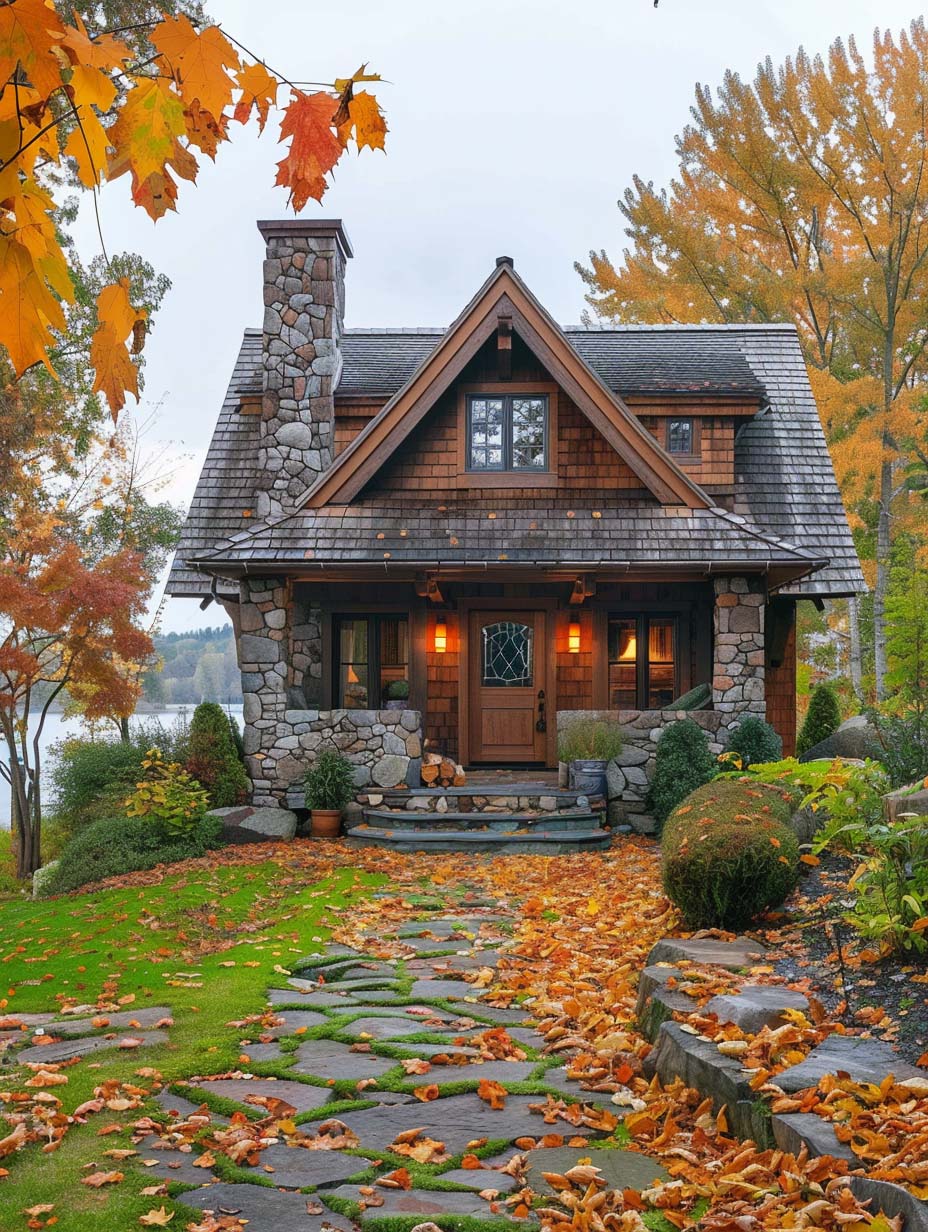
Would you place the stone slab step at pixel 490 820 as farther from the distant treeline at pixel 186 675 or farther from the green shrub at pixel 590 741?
the distant treeline at pixel 186 675

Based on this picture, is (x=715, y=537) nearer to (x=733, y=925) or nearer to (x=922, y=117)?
(x=733, y=925)

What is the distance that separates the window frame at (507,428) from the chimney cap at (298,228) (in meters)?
3.02

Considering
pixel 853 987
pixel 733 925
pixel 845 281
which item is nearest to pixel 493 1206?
pixel 853 987

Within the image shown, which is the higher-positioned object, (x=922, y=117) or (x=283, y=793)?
(x=922, y=117)

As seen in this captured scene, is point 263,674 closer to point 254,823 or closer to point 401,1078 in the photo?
point 254,823

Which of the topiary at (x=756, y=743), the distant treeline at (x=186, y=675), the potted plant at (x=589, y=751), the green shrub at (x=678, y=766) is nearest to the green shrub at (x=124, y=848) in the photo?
the potted plant at (x=589, y=751)

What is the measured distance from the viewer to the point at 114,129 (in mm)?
2619

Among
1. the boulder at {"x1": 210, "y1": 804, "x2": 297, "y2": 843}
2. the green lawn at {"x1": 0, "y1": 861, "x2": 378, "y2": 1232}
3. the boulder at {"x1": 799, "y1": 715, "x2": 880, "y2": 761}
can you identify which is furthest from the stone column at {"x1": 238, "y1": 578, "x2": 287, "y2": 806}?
the boulder at {"x1": 799, "y1": 715, "x2": 880, "y2": 761}

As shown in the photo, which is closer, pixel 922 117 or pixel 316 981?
pixel 316 981

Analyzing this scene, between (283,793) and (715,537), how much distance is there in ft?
20.8

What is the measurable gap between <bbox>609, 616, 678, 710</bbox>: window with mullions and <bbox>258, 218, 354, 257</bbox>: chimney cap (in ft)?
22.3

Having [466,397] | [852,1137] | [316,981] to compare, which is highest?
[466,397]

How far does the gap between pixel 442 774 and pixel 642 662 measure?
3917 mm

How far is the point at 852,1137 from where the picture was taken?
362 centimetres
